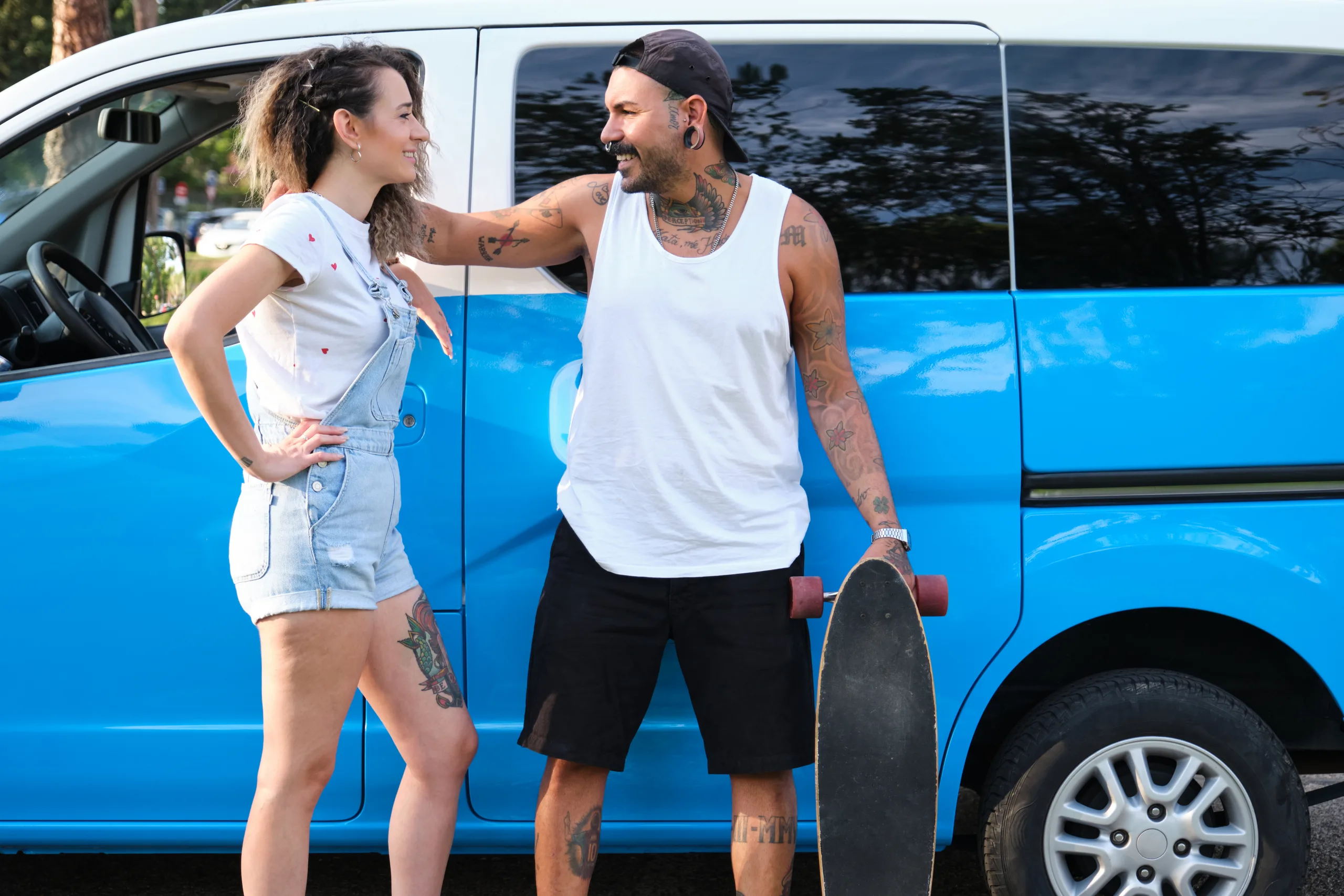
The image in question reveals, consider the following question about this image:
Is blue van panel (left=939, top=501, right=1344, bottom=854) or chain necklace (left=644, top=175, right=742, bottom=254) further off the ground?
chain necklace (left=644, top=175, right=742, bottom=254)

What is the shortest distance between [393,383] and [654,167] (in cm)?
63

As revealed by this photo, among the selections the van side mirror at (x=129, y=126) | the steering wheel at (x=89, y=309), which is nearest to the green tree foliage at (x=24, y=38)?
the van side mirror at (x=129, y=126)

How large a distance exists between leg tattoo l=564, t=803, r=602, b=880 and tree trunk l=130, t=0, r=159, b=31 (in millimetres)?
12769

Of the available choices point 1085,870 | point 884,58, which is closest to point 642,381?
point 884,58

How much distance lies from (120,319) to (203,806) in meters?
1.32

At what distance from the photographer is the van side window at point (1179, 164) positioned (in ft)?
8.37

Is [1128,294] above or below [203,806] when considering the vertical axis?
above

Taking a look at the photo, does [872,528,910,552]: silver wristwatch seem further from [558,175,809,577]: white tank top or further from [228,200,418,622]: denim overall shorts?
[228,200,418,622]: denim overall shorts

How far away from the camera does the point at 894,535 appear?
7.75 feet

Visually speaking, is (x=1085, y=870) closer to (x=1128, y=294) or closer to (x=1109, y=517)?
(x=1109, y=517)

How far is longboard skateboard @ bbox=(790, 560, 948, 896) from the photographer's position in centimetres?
234

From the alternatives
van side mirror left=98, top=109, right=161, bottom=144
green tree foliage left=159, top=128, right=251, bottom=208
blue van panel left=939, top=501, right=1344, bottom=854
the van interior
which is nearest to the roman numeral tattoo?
blue van panel left=939, top=501, right=1344, bottom=854

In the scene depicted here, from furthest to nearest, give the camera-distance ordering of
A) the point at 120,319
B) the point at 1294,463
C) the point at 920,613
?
the point at 120,319
the point at 1294,463
the point at 920,613

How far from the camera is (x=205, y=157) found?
22.3 meters
